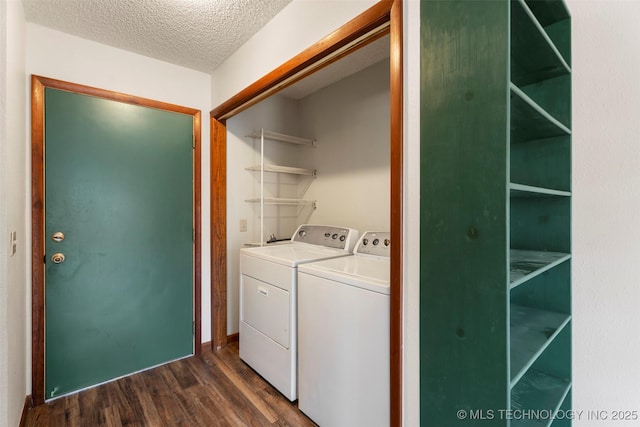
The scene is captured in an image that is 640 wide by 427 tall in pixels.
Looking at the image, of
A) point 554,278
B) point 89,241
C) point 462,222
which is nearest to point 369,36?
point 462,222

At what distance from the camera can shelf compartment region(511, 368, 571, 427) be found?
1.03 metres

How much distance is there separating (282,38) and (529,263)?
5.67ft

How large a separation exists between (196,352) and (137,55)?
2.40m

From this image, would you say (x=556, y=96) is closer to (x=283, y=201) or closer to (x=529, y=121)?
(x=529, y=121)

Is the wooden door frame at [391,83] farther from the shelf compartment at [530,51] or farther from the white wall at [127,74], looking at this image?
the white wall at [127,74]

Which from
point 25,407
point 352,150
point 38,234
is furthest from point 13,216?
point 352,150

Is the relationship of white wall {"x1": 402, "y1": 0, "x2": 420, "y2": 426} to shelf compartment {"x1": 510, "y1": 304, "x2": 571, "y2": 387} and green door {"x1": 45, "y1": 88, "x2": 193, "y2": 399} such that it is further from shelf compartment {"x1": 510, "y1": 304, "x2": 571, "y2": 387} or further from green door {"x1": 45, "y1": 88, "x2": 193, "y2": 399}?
green door {"x1": 45, "y1": 88, "x2": 193, "y2": 399}

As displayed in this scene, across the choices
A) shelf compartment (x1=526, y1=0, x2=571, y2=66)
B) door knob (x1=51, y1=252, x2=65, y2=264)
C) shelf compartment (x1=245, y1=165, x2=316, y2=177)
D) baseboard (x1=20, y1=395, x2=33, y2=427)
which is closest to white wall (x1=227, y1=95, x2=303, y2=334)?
shelf compartment (x1=245, y1=165, x2=316, y2=177)

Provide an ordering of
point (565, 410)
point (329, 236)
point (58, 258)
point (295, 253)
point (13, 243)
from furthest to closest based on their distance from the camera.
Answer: point (329, 236), point (295, 253), point (58, 258), point (13, 243), point (565, 410)

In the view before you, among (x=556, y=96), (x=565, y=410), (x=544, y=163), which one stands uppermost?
(x=556, y=96)

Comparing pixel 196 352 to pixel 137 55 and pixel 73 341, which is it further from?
pixel 137 55

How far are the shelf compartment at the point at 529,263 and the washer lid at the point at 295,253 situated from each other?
1.05m

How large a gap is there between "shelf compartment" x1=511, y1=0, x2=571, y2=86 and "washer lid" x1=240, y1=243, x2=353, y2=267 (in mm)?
1388

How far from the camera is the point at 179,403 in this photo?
1.83m
